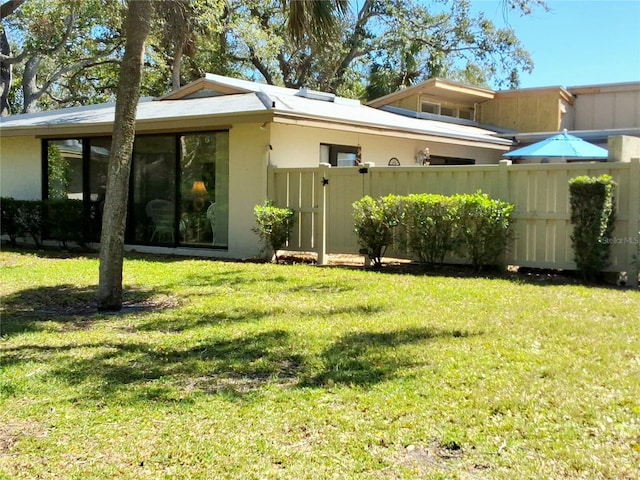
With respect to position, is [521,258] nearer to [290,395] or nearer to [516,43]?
[290,395]

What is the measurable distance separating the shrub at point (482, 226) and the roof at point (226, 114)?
11.6 ft

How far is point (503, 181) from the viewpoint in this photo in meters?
10.1

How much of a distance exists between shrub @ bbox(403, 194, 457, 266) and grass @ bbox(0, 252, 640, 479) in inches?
81.8

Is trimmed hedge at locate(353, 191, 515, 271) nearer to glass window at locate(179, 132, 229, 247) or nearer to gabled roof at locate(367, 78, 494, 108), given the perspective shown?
glass window at locate(179, 132, 229, 247)

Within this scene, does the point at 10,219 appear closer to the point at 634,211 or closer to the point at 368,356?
the point at 368,356

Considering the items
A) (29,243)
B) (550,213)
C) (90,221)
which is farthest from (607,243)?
(29,243)

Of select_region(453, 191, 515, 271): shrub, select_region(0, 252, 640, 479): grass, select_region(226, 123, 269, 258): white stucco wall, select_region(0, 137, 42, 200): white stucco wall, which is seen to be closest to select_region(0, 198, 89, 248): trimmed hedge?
select_region(0, 137, 42, 200): white stucco wall

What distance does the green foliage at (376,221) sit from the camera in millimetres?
10391

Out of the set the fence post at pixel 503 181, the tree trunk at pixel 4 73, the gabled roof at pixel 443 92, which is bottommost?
the fence post at pixel 503 181

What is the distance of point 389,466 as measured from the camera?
10.8 feet

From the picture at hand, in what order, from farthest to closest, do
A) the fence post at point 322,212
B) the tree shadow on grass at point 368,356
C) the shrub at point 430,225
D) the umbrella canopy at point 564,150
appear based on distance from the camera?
the umbrella canopy at point 564,150 < the fence post at point 322,212 < the shrub at point 430,225 < the tree shadow on grass at point 368,356

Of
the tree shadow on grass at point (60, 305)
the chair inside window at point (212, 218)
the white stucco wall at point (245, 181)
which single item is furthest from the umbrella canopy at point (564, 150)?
the tree shadow on grass at point (60, 305)

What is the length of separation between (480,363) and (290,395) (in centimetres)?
163

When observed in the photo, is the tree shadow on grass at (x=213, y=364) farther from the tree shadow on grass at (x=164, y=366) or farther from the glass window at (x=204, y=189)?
the glass window at (x=204, y=189)
